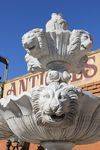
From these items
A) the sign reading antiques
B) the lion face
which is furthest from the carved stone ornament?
the sign reading antiques

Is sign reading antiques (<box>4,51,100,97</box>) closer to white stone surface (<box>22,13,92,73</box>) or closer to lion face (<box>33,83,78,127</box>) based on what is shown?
white stone surface (<box>22,13,92,73</box>)

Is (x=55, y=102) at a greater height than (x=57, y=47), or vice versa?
(x=57, y=47)

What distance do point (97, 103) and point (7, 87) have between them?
35.6 ft

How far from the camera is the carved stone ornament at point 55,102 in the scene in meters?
4.23

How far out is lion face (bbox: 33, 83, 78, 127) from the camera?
164 inches

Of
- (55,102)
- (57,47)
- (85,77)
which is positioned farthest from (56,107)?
(85,77)

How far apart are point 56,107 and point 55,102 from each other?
1.9 inches

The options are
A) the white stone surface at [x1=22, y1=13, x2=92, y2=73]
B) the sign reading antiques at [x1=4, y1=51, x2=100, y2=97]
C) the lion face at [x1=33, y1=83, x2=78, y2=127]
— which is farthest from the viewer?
the sign reading antiques at [x1=4, y1=51, x2=100, y2=97]

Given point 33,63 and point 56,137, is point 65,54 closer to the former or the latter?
Result: point 33,63

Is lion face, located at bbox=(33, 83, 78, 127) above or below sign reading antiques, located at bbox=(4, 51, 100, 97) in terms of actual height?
below

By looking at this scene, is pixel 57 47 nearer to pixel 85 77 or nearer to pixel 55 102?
pixel 55 102

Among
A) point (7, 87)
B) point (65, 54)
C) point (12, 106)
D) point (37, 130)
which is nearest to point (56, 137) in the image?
point (37, 130)

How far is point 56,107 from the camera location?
414 cm

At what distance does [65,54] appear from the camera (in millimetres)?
4629
